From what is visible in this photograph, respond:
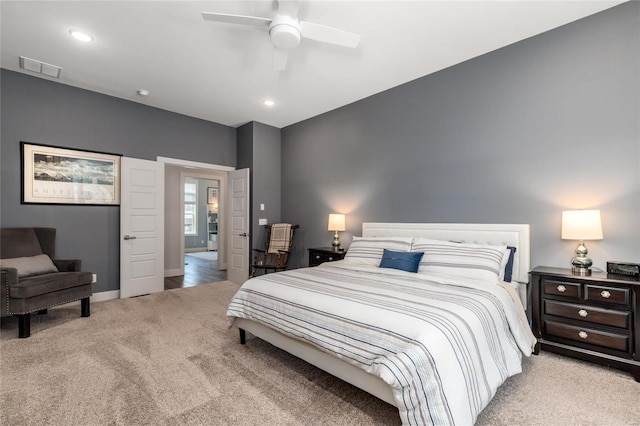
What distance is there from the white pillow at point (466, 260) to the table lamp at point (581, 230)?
1.61ft

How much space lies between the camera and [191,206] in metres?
10.2

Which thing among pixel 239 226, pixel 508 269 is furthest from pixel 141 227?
pixel 508 269

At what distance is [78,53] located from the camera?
10.4 ft

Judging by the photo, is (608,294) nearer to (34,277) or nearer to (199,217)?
(34,277)

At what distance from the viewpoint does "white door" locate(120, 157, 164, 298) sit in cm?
431

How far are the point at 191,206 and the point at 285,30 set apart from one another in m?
9.00

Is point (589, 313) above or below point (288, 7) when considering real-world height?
below

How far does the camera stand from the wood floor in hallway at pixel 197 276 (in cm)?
546

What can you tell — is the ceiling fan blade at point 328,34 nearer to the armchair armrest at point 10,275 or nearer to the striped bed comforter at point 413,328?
the striped bed comforter at point 413,328

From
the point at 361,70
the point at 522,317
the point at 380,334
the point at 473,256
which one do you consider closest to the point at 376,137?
the point at 361,70

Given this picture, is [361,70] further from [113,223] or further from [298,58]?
[113,223]

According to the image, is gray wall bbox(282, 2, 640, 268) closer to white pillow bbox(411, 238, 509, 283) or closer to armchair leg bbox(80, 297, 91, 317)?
white pillow bbox(411, 238, 509, 283)

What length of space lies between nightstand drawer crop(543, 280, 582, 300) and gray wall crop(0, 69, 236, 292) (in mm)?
5213

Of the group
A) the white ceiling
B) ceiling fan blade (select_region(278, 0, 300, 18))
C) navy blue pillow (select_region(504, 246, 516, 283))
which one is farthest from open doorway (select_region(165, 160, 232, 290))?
navy blue pillow (select_region(504, 246, 516, 283))
